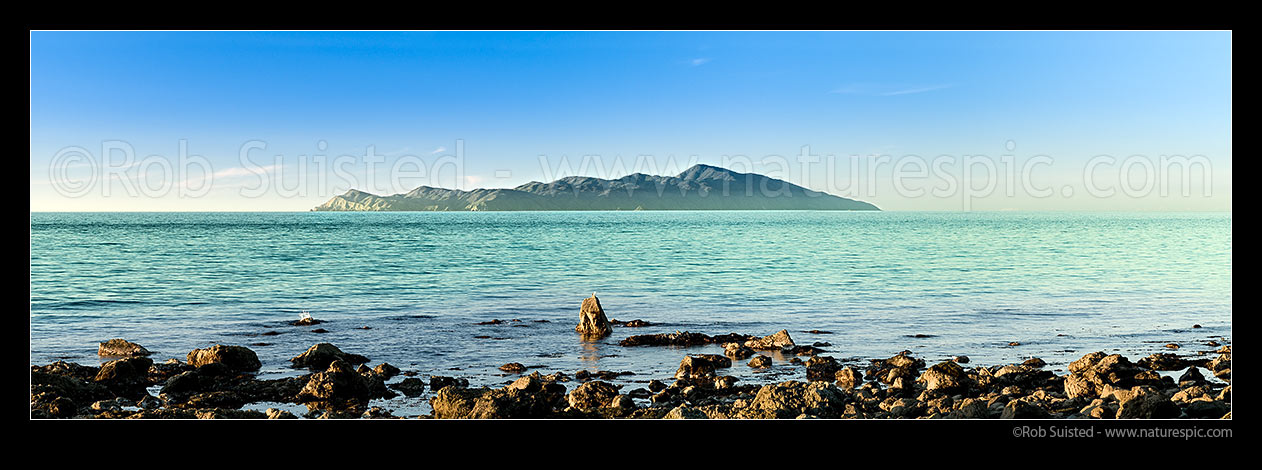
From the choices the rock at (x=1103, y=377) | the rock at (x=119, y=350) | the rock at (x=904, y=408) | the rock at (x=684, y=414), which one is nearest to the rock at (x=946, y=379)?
the rock at (x=904, y=408)

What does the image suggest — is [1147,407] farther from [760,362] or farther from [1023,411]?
[760,362]

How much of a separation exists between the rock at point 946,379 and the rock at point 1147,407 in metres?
2.45

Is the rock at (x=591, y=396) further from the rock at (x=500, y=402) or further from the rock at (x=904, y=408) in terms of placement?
the rock at (x=904, y=408)

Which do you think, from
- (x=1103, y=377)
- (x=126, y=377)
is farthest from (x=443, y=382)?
(x=1103, y=377)

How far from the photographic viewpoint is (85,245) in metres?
67.1

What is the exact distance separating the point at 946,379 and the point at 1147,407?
290 cm

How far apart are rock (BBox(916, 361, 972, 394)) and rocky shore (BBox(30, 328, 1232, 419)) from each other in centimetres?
2

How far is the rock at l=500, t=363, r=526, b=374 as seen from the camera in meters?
14.6

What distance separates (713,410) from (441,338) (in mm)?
9557

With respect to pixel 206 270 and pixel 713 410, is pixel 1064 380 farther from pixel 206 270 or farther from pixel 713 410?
pixel 206 270

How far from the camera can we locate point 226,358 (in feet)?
46.4

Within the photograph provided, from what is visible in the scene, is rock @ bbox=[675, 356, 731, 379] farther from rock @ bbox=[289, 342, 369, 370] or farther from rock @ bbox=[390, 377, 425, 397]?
rock @ bbox=[289, 342, 369, 370]
